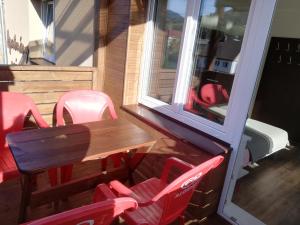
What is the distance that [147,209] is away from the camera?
4.94ft

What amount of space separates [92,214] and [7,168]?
1162 millimetres

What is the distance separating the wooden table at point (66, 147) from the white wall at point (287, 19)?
359 cm

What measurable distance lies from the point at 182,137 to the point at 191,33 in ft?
3.26

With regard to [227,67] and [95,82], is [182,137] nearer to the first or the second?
[227,67]

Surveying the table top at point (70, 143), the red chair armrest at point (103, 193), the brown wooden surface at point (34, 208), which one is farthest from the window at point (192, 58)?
the red chair armrest at point (103, 193)

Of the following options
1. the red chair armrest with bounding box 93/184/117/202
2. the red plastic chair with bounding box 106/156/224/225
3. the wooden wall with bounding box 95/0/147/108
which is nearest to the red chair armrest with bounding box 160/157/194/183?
the red plastic chair with bounding box 106/156/224/225

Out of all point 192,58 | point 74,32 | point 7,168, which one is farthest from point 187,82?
point 74,32

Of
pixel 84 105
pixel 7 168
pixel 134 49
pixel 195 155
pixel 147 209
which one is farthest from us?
pixel 134 49

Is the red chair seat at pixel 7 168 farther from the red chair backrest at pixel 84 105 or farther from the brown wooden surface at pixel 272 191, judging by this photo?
the brown wooden surface at pixel 272 191

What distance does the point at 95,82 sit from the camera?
3062 mm

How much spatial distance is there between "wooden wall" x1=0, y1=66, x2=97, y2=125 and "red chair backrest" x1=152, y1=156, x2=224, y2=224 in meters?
2.04

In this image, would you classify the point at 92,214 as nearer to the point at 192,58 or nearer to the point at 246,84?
the point at 246,84

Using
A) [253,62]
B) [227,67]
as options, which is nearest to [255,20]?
[253,62]

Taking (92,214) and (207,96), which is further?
(207,96)
